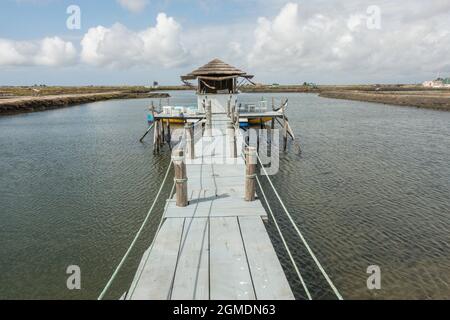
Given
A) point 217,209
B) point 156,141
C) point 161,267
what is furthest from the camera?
point 156,141

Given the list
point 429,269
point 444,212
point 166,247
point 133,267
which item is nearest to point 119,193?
point 133,267

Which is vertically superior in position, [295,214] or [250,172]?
[250,172]

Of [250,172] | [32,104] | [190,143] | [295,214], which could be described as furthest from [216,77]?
[32,104]

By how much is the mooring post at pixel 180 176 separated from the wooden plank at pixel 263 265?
6.31 ft

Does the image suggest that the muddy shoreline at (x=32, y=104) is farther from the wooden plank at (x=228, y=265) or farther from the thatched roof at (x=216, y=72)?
the wooden plank at (x=228, y=265)

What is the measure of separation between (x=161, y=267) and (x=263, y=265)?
80.7 inches

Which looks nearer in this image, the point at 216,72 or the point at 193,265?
the point at 193,265

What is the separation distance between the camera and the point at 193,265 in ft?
19.7

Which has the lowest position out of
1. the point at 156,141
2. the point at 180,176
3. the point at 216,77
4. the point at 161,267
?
the point at 161,267

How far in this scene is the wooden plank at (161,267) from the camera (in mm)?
5193

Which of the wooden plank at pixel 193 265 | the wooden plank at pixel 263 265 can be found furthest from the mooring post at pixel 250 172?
the wooden plank at pixel 193 265

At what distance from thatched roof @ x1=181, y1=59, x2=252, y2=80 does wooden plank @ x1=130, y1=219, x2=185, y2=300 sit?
2030 cm

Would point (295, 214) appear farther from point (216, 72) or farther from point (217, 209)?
point (216, 72)
